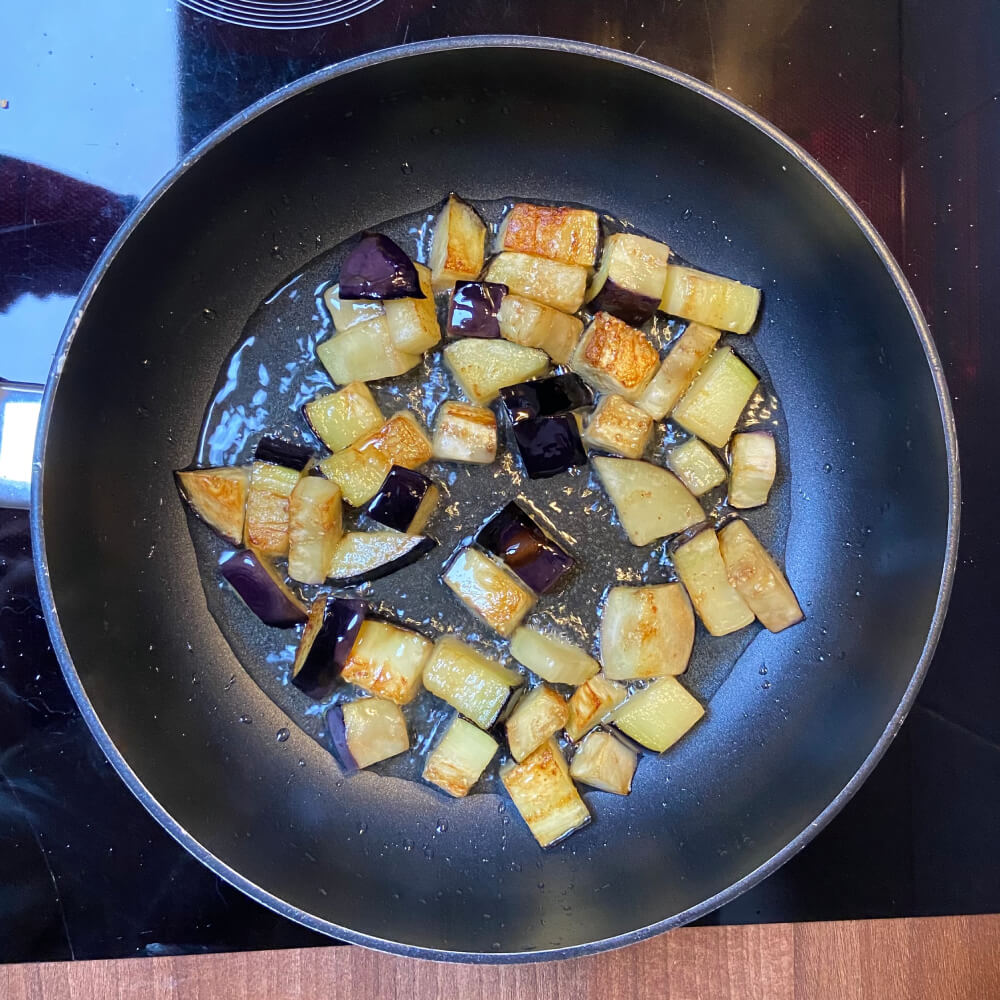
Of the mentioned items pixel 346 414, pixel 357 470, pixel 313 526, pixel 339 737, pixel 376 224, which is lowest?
pixel 339 737

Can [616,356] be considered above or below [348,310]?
below

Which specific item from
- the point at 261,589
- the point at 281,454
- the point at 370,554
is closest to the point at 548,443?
the point at 370,554

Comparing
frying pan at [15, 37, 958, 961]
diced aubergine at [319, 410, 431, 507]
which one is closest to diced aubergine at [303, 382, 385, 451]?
diced aubergine at [319, 410, 431, 507]

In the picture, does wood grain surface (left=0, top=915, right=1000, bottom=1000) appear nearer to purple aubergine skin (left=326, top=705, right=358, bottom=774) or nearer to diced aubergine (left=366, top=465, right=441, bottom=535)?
purple aubergine skin (left=326, top=705, right=358, bottom=774)

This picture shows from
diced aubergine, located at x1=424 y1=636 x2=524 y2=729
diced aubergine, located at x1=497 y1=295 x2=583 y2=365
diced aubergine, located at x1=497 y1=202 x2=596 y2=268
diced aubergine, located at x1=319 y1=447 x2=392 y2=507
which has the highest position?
diced aubergine, located at x1=497 y1=202 x2=596 y2=268

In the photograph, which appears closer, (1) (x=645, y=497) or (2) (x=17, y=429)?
(2) (x=17, y=429)

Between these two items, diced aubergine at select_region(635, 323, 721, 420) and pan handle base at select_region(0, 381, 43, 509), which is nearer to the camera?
pan handle base at select_region(0, 381, 43, 509)

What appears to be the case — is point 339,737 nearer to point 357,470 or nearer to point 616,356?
point 357,470
